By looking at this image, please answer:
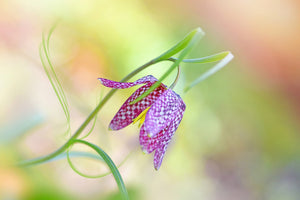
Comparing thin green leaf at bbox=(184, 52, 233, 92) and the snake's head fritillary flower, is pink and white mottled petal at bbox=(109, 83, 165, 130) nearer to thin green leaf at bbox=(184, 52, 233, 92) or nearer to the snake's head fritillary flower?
the snake's head fritillary flower

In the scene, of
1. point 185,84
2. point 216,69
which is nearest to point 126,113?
point 216,69

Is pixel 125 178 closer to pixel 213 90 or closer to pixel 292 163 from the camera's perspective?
pixel 213 90

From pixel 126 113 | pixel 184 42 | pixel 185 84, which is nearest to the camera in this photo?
pixel 184 42

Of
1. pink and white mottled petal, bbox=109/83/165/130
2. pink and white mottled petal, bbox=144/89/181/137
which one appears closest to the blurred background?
pink and white mottled petal, bbox=109/83/165/130

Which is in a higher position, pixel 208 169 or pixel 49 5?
pixel 49 5

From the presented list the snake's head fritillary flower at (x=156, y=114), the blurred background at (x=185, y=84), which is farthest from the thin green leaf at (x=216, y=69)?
the blurred background at (x=185, y=84)

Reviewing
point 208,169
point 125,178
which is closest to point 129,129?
point 125,178

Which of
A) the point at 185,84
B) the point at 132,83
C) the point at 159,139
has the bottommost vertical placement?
the point at 185,84

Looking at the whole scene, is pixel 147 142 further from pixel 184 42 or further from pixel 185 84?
pixel 185 84

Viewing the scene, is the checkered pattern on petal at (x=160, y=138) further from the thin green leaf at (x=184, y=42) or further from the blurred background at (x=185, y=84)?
the blurred background at (x=185, y=84)
